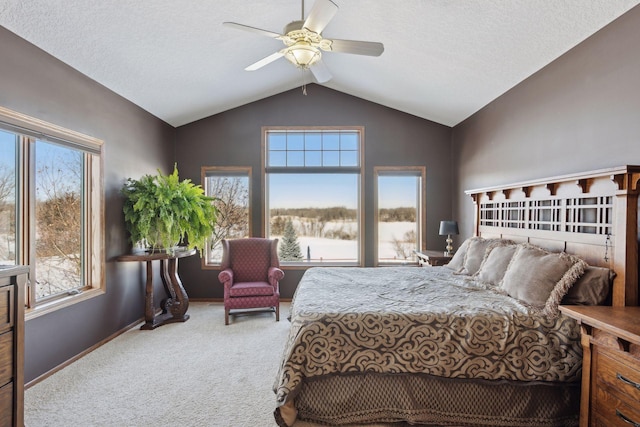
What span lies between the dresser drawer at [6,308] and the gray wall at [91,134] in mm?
1101

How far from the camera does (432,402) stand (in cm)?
200

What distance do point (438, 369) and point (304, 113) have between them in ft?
13.8

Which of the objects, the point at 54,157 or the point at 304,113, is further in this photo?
the point at 304,113

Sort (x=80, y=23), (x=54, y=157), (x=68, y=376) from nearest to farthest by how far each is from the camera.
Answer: (x=80, y=23)
(x=68, y=376)
(x=54, y=157)

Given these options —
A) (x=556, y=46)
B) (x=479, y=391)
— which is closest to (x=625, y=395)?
(x=479, y=391)

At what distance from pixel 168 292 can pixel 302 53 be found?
344 centimetres

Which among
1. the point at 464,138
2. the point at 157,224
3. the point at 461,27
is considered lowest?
the point at 157,224

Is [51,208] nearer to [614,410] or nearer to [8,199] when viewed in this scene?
[8,199]

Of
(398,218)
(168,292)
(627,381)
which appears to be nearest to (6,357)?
(168,292)

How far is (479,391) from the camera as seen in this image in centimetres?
200

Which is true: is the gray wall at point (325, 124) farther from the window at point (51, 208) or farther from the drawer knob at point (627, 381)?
the drawer knob at point (627, 381)

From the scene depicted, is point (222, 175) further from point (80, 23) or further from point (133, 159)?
point (80, 23)

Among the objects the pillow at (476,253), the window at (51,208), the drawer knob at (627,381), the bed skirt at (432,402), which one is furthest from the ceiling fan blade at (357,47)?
the window at (51,208)

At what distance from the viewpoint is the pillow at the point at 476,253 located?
3.18 m
